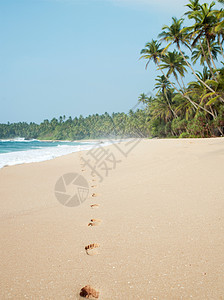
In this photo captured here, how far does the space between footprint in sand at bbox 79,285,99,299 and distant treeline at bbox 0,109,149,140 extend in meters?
57.2

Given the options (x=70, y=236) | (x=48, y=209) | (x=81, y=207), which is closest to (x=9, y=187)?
(x=48, y=209)

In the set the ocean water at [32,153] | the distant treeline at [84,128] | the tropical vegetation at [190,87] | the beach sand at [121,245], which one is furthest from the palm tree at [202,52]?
the distant treeline at [84,128]

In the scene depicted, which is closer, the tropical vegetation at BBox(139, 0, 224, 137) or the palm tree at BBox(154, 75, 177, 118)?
the tropical vegetation at BBox(139, 0, 224, 137)

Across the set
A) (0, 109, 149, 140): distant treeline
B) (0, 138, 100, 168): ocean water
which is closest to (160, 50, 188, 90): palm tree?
(0, 138, 100, 168): ocean water

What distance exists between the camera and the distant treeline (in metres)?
70.2

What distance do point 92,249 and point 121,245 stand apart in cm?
25

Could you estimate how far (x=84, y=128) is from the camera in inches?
4097

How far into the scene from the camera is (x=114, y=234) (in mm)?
1841

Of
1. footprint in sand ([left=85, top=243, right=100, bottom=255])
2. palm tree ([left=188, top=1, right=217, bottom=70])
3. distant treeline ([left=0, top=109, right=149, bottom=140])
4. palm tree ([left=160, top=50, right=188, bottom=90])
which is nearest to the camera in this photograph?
footprint in sand ([left=85, top=243, right=100, bottom=255])

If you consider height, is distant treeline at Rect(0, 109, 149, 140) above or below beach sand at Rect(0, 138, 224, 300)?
above

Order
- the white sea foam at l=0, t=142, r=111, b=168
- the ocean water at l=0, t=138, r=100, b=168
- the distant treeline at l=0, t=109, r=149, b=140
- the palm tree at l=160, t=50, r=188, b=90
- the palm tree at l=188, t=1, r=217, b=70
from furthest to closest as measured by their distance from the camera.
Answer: the distant treeline at l=0, t=109, r=149, b=140 → the palm tree at l=160, t=50, r=188, b=90 → the palm tree at l=188, t=1, r=217, b=70 → the ocean water at l=0, t=138, r=100, b=168 → the white sea foam at l=0, t=142, r=111, b=168

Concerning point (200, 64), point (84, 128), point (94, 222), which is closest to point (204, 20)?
point (200, 64)

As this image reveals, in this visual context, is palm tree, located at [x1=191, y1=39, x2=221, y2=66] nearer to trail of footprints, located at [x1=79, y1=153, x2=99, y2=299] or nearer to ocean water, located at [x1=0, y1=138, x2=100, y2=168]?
ocean water, located at [x1=0, y1=138, x2=100, y2=168]

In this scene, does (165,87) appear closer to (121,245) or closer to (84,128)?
(121,245)
